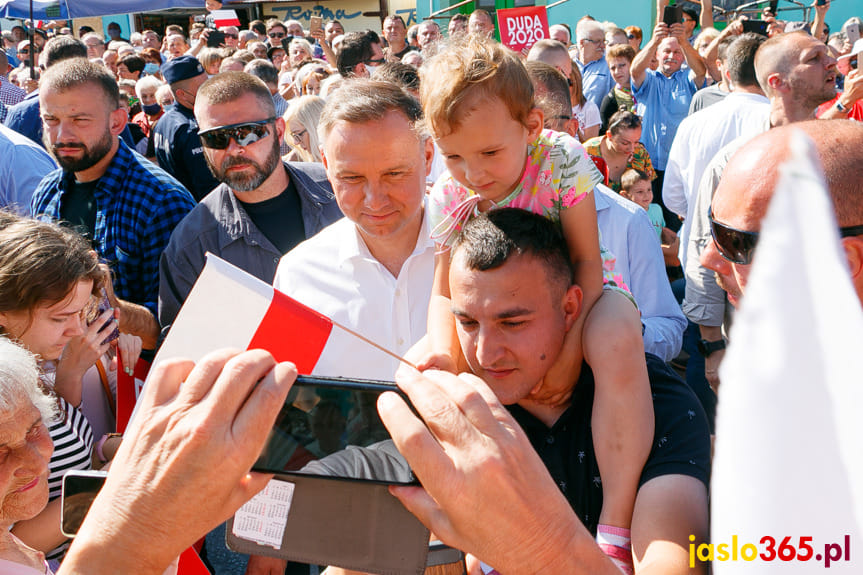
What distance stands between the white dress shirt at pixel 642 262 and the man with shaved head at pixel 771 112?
102cm

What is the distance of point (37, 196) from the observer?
383 centimetres

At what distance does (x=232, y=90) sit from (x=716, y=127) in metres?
2.98

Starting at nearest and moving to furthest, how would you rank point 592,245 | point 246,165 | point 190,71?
1. point 592,245
2. point 246,165
3. point 190,71

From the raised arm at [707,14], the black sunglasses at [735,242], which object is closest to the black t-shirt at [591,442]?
the black sunglasses at [735,242]

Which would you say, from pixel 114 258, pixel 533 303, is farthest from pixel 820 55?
pixel 114 258

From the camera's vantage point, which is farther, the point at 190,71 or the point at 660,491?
the point at 190,71

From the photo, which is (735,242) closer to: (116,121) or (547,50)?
(116,121)

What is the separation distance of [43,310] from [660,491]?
1976 millimetres

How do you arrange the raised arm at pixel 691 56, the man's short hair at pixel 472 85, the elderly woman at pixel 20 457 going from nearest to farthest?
the elderly woman at pixel 20 457
the man's short hair at pixel 472 85
the raised arm at pixel 691 56

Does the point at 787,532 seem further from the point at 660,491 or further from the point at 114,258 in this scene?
the point at 114,258

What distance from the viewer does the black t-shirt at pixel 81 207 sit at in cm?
358

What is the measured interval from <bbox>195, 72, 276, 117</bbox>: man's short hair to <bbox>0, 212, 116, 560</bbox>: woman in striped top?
1.12 metres

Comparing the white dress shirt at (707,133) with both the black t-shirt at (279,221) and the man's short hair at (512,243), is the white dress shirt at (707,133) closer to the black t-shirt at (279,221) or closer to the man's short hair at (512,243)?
the black t-shirt at (279,221)

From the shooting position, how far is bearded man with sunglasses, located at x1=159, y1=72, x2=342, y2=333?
10.3 feet
